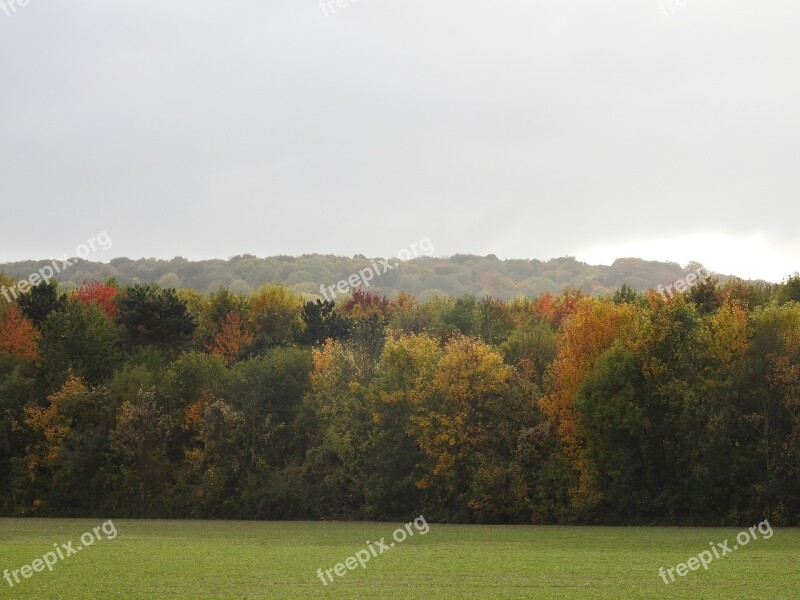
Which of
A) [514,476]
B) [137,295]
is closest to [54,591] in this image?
[514,476]

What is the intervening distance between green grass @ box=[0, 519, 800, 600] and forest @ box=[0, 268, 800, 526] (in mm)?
6013

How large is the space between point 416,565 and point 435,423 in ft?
95.5

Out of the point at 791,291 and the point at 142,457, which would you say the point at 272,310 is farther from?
the point at 791,291

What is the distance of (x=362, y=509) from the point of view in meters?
65.6

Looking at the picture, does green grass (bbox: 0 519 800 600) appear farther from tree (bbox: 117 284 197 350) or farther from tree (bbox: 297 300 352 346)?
tree (bbox: 297 300 352 346)

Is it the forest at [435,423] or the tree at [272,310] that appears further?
the tree at [272,310]

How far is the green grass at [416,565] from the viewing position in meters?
29.7

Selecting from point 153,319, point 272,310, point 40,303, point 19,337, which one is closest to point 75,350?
point 19,337

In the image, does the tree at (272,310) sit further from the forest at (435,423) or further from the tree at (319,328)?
the forest at (435,423)

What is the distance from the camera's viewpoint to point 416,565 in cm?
3669

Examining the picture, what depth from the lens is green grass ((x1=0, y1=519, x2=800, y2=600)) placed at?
29.7m

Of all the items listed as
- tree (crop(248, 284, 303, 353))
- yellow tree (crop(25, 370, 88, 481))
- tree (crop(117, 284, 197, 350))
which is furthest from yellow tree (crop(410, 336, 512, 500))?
tree (crop(248, 284, 303, 353))

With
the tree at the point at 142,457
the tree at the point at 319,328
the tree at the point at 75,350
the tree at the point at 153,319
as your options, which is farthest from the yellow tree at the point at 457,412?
the tree at the point at 153,319

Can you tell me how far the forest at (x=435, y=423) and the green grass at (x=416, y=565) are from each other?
237 inches
